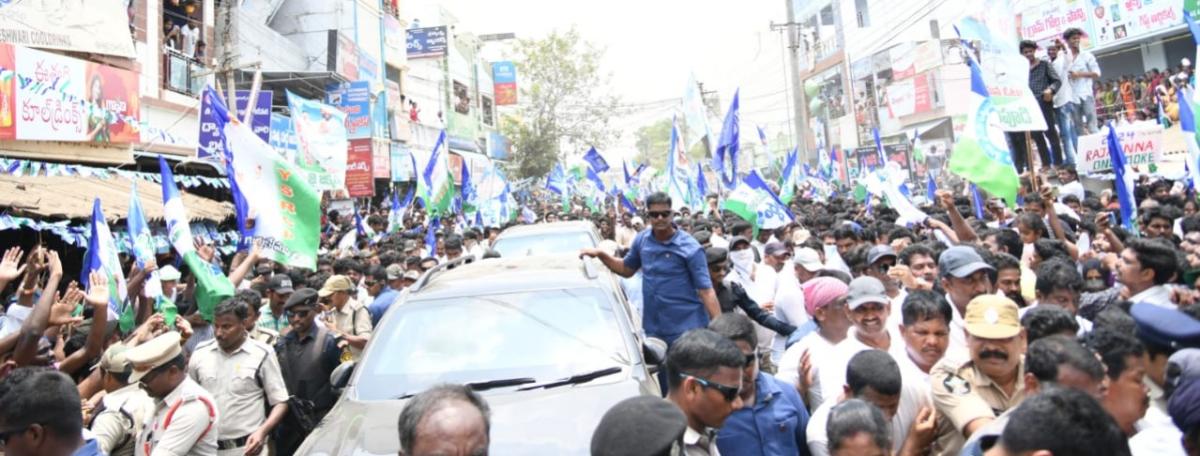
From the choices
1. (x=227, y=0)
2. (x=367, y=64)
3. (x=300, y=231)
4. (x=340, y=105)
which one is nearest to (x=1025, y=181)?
(x=300, y=231)

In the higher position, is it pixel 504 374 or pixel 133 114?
pixel 133 114

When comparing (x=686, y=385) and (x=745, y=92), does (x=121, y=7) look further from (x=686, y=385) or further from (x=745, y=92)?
(x=745, y=92)

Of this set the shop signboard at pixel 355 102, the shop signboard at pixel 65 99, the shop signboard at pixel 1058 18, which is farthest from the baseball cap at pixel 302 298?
the shop signboard at pixel 1058 18

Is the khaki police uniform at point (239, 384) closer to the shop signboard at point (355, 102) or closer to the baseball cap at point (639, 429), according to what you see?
the baseball cap at point (639, 429)

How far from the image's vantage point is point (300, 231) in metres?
7.03

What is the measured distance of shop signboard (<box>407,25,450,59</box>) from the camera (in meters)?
36.0

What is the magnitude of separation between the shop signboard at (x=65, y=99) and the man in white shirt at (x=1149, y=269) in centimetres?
1239

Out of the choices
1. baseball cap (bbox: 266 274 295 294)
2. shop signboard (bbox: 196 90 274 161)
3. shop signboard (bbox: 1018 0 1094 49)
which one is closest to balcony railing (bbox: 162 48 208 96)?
shop signboard (bbox: 196 90 274 161)

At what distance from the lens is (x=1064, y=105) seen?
11.0 metres

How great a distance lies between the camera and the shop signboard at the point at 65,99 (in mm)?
11123

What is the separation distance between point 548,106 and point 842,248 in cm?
4146

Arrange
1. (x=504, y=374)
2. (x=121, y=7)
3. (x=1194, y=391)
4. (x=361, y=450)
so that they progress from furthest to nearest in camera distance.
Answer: (x=121, y=7)
(x=504, y=374)
(x=361, y=450)
(x=1194, y=391)

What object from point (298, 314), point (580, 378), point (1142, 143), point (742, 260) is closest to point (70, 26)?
point (298, 314)

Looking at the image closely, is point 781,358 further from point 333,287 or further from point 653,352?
point 333,287
